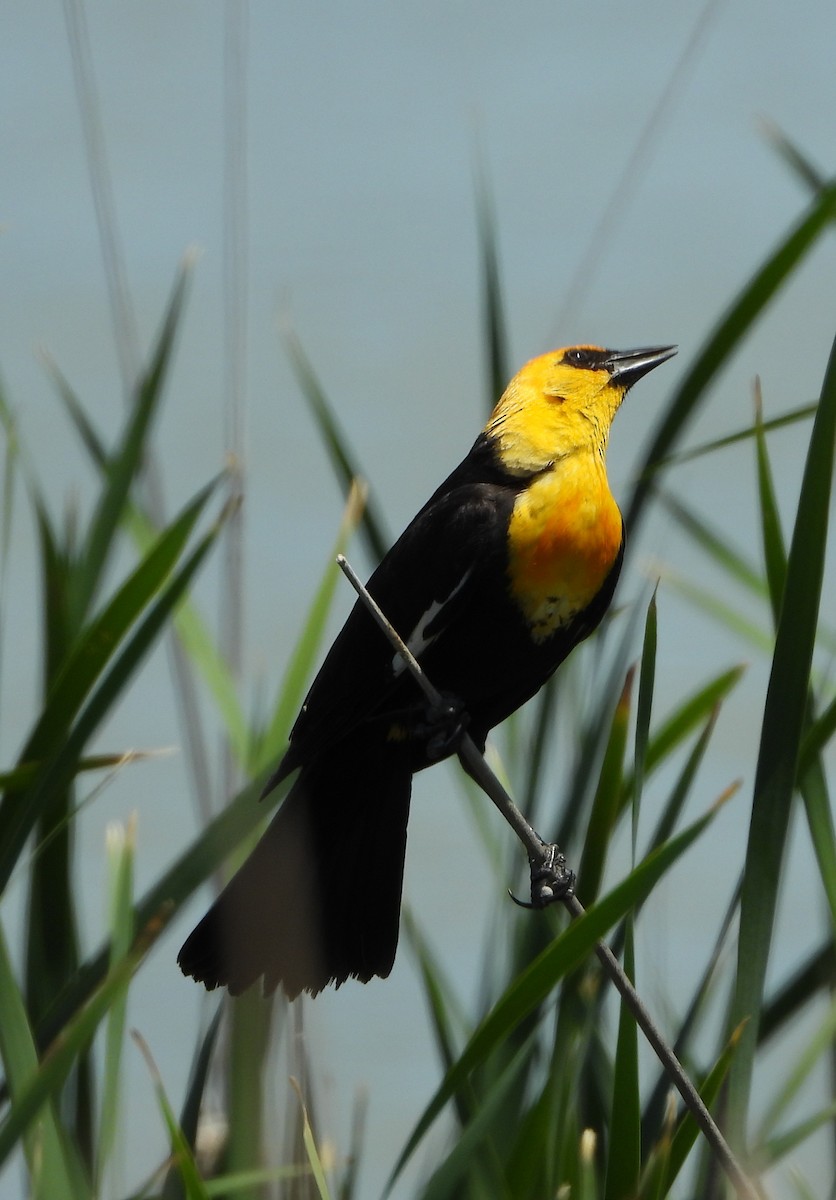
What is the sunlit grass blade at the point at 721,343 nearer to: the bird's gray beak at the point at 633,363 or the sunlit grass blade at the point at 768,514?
the sunlit grass blade at the point at 768,514

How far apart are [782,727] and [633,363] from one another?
3.96 ft

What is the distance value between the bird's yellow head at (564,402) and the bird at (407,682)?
0.01 metres

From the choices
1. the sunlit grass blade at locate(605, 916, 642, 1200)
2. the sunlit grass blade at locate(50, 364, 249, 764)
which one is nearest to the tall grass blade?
the sunlit grass blade at locate(50, 364, 249, 764)

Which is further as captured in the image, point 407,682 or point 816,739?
point 407,682

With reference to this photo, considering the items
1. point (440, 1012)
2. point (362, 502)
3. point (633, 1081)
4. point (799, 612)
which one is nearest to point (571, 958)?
point (633, 1081)

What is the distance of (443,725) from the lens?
1.75m

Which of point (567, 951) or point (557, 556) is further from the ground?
point (557, 556)

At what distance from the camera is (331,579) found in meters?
1.53

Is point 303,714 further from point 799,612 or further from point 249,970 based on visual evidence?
point 799,612

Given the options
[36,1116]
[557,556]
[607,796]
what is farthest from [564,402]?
[36,1116]

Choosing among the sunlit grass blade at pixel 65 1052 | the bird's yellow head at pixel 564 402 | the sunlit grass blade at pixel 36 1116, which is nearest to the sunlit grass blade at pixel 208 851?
the sunlit grass blade at pixel 36 1116

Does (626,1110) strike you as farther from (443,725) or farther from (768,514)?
(443,725)

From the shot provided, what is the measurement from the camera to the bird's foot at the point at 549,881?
1499mm

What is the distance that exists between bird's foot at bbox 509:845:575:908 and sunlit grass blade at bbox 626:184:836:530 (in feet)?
1.37
